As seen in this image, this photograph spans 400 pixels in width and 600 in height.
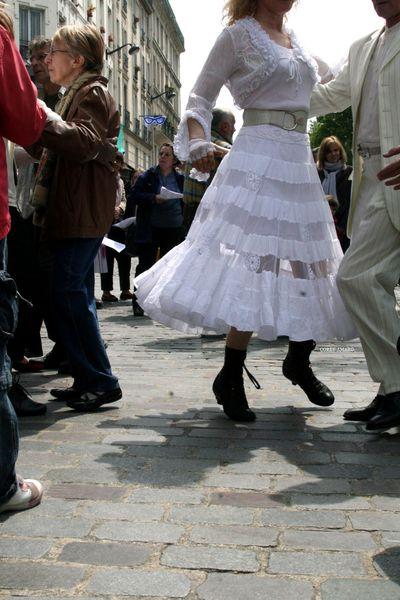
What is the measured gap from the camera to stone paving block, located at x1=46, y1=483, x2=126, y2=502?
10.4 ft

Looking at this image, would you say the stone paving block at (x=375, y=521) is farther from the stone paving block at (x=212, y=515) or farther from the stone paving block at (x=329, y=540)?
the stone paving block at (x=212, y=515)

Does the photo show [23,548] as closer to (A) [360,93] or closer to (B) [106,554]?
(B) [106,554]

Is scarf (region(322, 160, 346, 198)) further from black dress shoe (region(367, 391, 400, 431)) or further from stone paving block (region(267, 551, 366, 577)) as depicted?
stone paving block (region(267, 551, 366, 577))

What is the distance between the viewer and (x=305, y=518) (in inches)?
117

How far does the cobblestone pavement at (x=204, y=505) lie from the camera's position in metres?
2.43

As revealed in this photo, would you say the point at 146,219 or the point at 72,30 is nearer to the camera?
the point at 72,30

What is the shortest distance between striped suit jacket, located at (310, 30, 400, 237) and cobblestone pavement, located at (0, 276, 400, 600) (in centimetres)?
119

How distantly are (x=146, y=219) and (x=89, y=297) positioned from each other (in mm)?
6099

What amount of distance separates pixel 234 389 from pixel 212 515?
62.8 inches

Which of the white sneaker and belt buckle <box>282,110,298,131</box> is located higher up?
belt buckle <box>282,110,298,131</box>

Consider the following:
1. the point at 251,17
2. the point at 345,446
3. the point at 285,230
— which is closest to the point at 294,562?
the point at 345,446

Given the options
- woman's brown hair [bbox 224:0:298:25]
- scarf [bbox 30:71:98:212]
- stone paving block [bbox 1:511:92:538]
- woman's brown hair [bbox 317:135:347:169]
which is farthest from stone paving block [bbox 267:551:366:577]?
woman's brown hair [bbox 317:135:347:169]

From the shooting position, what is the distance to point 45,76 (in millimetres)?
5820

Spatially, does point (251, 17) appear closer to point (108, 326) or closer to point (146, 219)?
point (108, 326)
